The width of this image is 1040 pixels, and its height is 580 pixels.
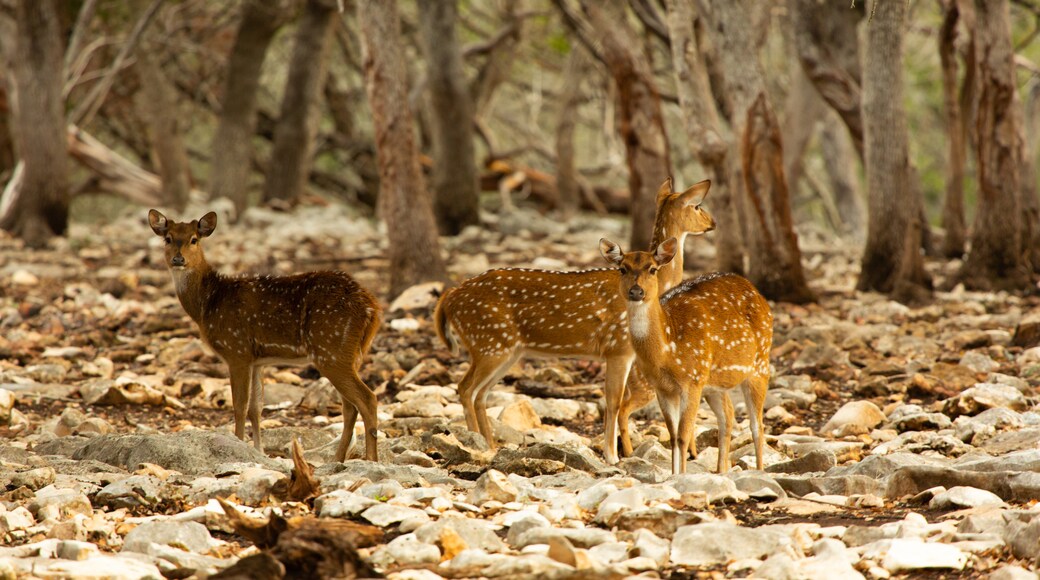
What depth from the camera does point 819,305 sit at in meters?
A: 14.2

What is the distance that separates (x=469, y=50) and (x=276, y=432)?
15.1 m

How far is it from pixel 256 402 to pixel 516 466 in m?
1.98

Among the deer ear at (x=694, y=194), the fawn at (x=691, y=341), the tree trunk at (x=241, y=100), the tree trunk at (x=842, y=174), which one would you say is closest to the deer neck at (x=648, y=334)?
the fawn at (x=691, y=341)

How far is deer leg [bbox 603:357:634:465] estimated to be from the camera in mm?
7988

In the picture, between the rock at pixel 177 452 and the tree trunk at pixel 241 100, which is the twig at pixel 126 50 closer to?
the tree trunk at pixel 241 100

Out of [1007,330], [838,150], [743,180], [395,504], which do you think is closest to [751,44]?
[743,180]

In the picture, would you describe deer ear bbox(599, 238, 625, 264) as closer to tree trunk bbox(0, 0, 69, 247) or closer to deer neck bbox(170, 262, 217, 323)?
deer neck bbox(170, 262, 217, 323)

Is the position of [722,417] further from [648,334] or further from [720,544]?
[720,544]

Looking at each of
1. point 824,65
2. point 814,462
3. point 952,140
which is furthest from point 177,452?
point 952,140

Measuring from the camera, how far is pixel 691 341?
7.48 metres

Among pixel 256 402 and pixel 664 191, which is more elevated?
pixel 664 191

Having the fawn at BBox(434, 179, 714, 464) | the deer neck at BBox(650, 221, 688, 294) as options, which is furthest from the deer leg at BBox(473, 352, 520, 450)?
the deer neck at BBox(650, 221, 688, 294)

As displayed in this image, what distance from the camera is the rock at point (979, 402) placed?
28.6 feet

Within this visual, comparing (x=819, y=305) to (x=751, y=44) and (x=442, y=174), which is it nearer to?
(x=751, y=44)
